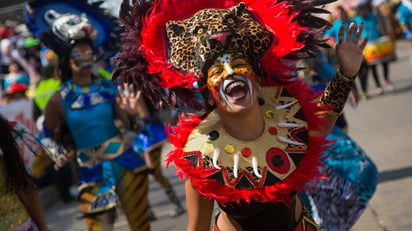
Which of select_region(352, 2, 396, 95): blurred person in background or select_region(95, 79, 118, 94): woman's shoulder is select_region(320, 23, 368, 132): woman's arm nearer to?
select_region(95, 79, 118, 94): woman's shoulder

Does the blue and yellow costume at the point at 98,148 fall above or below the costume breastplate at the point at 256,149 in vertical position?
below

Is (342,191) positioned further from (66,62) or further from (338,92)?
(66,62)

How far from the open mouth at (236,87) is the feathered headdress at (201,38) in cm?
13

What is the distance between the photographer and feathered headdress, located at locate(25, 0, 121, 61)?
18.7 feet

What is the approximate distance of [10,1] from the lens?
13773mm

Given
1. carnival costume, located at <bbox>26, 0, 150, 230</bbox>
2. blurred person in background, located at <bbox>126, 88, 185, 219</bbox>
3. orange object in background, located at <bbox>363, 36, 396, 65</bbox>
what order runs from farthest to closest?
1. orange object in background, located at <bbox>363, 36, 396, 65</bbox>
2. blurred person in background, located at <bbox>126, 88, 185, 219</bbox>
3. carnival costume, located at <bbox>26, 0, 150, 230</bbox>

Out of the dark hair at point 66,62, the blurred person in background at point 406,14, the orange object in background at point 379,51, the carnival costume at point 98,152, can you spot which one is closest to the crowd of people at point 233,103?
the carnival costume at point 98,152

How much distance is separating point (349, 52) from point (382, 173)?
4378mm

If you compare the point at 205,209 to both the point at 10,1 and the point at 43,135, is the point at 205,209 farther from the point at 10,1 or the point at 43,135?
the point at 10,1

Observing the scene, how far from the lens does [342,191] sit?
15.1 ft

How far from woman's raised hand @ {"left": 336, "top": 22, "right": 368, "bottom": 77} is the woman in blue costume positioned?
137 centimetres

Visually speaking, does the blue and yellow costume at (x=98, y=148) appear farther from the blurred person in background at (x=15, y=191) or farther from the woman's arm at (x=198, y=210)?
the woman's arm at (x=198, y=210)

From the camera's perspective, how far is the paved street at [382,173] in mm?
5930

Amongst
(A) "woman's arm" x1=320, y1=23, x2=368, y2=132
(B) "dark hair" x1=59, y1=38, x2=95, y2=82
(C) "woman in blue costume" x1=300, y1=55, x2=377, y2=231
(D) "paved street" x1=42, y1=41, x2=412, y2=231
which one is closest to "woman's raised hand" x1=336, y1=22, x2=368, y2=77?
(A) "woman's arm" x1=320, y1=23, x2=368, y2=132
